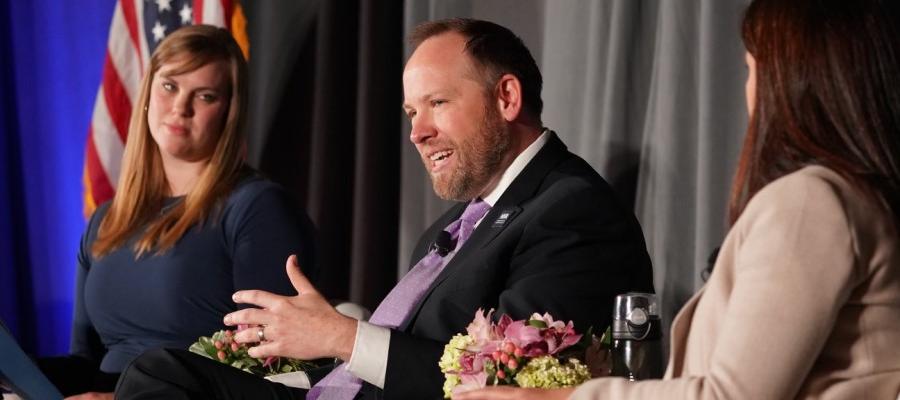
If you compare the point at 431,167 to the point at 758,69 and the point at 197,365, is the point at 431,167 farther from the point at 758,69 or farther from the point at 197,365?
the point at 758,69

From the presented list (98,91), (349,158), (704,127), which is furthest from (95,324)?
(704,127)

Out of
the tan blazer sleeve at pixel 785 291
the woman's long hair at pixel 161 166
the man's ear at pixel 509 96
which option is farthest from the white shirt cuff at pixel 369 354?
the woman's long hair at pixel 161 166

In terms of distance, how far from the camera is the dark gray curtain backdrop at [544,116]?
2.96m

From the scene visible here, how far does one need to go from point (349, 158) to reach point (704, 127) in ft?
5.51

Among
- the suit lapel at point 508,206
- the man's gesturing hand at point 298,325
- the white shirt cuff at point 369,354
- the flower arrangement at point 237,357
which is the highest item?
the suit lapel at point 508,206

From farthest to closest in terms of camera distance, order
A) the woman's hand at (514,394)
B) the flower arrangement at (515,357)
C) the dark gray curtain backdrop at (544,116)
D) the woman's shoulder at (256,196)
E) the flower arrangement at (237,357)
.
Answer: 1. the woman's shoulder at (256,196)
2. the dark gray curtain backdrop at (544,116)
3. the flower arrangement at (237,357)
4. the flower arrangement at (515,357)
5. the woman's hand at (514,394)

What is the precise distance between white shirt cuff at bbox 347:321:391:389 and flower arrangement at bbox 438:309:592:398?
304 millimetres

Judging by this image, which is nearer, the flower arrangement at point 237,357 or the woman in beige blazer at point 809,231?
the woman in beige blazer at point 809,231

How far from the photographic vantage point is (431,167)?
2.85 m

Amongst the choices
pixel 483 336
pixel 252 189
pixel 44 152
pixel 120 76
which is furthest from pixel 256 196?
pixel 44 152

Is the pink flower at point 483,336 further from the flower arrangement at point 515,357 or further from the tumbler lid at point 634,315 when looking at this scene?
the tumbler lid at point 634,315

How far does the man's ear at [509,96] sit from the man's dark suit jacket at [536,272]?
27 cm

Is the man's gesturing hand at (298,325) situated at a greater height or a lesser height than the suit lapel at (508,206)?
lesser

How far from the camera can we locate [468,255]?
8.43 feet
